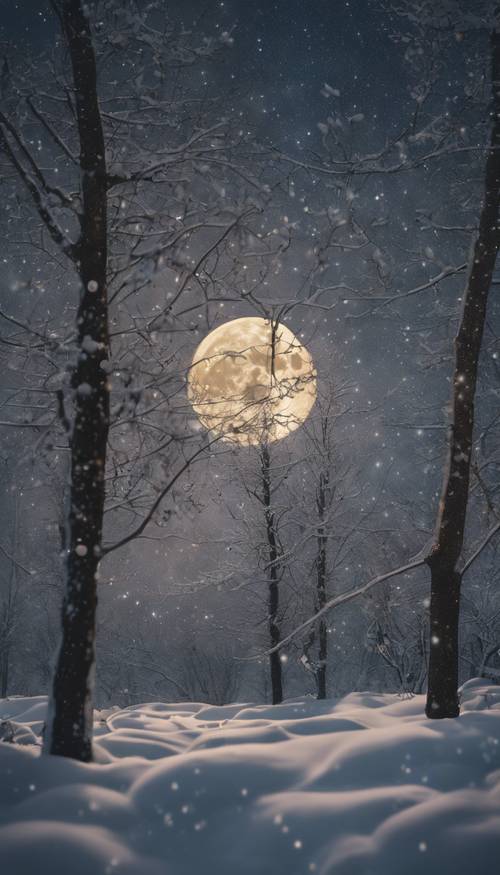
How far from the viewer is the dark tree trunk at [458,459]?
4.69 m

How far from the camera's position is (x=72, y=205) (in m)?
3.90

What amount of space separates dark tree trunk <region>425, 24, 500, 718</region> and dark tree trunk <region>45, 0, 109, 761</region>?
3.30 m

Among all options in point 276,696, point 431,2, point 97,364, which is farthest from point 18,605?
point 431,2

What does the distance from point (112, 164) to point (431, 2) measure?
131 inches

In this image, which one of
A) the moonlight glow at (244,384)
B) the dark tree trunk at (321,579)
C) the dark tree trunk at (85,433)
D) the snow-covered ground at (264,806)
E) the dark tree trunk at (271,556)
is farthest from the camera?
the dark tree trunk at (321,579)

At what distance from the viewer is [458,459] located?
16.3 ft

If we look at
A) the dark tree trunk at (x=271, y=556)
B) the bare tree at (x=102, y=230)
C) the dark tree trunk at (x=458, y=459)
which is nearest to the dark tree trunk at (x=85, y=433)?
the bare tree at (x=102, y=230)

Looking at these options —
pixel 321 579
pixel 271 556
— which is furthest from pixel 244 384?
pixel 321 579

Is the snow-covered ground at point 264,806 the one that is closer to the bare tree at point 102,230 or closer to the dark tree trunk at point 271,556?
the bare tree at point 102,230

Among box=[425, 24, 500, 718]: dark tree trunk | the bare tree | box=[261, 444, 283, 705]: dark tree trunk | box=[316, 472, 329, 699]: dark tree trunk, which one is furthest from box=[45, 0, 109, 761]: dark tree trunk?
box=[316, 472, 329, 699]: dark tree trunk

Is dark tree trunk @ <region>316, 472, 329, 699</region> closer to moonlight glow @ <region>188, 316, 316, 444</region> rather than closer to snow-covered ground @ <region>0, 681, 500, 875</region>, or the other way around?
moonlight glow @ <region>188, 316, 316, 444</region>

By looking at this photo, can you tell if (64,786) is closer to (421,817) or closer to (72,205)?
(421,817)

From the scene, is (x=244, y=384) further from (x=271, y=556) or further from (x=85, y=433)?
(x=271, y=556)

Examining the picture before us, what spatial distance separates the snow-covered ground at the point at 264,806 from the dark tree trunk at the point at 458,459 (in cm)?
92
